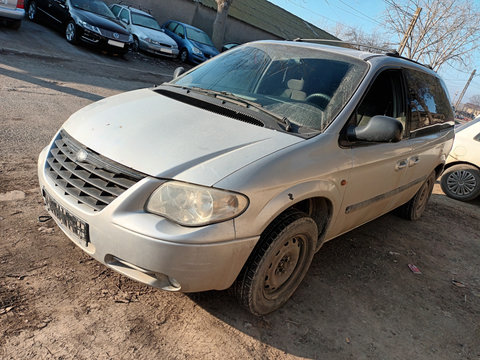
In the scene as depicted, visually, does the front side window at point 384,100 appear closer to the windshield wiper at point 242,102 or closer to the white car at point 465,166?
the windshield wiper at point 242,102

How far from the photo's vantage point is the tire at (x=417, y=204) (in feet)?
16.4

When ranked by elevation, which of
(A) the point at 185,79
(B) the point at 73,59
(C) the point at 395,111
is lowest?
(B) the point at 73,59

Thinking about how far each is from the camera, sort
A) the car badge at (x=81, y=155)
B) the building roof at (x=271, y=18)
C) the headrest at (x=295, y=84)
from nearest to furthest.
A: the car badge at (x=81, y=155) → the headrest at (x=295, y=84) → the building roof at (x=271, y=18)

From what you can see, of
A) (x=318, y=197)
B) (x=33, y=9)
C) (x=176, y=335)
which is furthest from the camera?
(x=33, y=9)

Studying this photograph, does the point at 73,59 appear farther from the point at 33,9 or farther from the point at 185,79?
the point at 185,79

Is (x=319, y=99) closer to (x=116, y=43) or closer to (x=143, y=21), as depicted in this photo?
(x=116, y=43)

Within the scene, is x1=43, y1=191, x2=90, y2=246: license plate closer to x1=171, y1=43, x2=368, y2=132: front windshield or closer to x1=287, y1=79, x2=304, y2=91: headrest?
x1=171, y1=43, x2=368, y2=132: front windshield

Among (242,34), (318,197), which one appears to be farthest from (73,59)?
(242,34)

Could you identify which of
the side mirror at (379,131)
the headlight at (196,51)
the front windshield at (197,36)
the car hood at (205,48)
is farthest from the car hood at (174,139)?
the front windshield at (197,36)

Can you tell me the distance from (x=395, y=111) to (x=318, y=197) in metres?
1.44

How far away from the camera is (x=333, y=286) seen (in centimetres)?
332

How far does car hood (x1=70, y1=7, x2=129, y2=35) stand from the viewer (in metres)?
11.7

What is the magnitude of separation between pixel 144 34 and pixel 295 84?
13.0 m

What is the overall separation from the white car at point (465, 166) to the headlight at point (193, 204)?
6133mm
